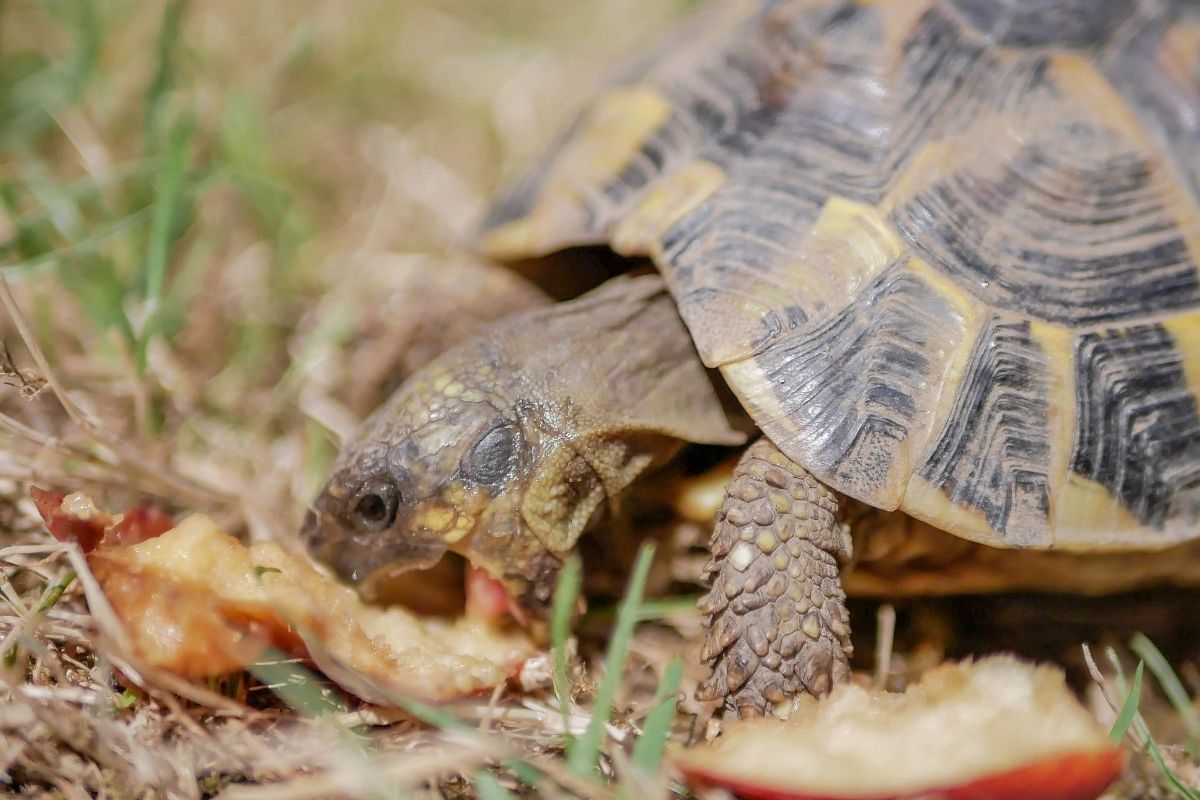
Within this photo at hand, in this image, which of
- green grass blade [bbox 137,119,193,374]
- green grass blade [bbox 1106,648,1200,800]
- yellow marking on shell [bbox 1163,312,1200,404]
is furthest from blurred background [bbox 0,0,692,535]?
green grass blade [bbox 1106,648,1200,800]

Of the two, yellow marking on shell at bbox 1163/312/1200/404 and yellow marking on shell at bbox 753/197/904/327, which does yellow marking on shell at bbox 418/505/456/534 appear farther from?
yellow marking on shell at bbox 1163/312/1200/404

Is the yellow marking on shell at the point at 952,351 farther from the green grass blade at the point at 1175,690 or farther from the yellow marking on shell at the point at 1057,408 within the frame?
the green grass blade at the point at 1175,690

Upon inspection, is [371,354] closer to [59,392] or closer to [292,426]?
[292,426]

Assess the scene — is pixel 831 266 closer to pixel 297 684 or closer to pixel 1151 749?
pixel 1151 749

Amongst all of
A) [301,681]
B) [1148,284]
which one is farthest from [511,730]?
[1148,284]

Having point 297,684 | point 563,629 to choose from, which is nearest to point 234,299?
point 297,684

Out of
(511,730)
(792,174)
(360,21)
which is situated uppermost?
(360,21)
